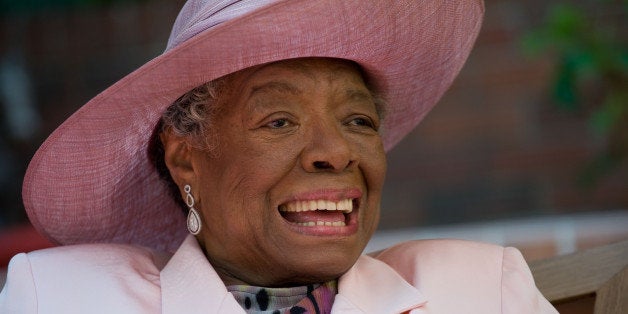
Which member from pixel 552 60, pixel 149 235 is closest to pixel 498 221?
pixel 552 60

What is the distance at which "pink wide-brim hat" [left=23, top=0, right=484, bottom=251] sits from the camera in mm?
3135

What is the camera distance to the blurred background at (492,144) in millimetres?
6816

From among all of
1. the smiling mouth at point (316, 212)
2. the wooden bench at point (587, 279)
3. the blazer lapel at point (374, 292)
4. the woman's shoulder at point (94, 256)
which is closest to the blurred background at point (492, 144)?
the wooden bench at point (587, 279)

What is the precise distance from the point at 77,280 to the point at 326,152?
2.40 feet

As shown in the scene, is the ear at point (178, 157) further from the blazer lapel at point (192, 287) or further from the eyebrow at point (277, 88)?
the eyebrow at point (277, 88)

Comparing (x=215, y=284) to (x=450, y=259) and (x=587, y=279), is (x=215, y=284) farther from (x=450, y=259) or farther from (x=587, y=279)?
(x=587, y=279)

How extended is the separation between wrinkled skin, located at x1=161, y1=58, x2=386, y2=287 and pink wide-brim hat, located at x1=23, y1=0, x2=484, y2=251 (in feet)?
0.31

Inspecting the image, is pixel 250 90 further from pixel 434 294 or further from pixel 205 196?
pixel 434 294

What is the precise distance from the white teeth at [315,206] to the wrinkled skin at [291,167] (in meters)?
0.02

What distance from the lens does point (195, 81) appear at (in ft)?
10.7

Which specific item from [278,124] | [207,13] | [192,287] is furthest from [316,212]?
[207,13]

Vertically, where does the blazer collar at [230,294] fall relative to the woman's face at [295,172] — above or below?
below

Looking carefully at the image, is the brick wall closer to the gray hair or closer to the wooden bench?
the wooden bench

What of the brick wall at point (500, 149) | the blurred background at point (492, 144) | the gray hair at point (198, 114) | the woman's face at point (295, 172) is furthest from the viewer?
the brick wall at point (500, 149)
